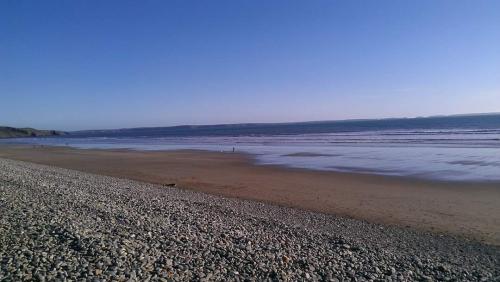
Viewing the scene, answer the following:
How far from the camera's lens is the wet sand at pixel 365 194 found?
11.6 meters

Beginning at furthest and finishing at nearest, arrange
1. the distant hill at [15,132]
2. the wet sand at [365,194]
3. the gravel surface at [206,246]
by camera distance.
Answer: the distant hill at [15,132], the wet sand at [365,194], the gravel surface at [206,246]

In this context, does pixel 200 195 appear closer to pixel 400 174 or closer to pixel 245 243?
pixel 245 243

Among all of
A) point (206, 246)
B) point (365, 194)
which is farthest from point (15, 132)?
point (206, 246)

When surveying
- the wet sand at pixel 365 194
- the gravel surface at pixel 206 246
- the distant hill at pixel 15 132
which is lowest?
the wet sand at pixel 365 194

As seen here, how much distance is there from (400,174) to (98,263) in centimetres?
1731

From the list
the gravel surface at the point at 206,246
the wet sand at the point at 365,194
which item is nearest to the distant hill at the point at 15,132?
the wet sand at the point at 365,194

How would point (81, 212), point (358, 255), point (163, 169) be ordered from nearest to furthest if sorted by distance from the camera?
point (358, 255), point (81, 212), point (163, 169)

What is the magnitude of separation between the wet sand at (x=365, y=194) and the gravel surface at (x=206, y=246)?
1.39 meters

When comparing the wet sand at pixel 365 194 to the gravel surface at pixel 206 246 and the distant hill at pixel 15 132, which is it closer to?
the gravel surface at pixel 206 246

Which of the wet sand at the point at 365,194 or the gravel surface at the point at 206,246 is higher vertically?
the gravel surface at the point at 206,246

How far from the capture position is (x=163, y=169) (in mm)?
25797

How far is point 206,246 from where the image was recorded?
786 cm

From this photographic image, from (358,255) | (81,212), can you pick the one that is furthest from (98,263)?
(358,255)

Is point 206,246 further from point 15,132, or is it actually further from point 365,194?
point 15,132
